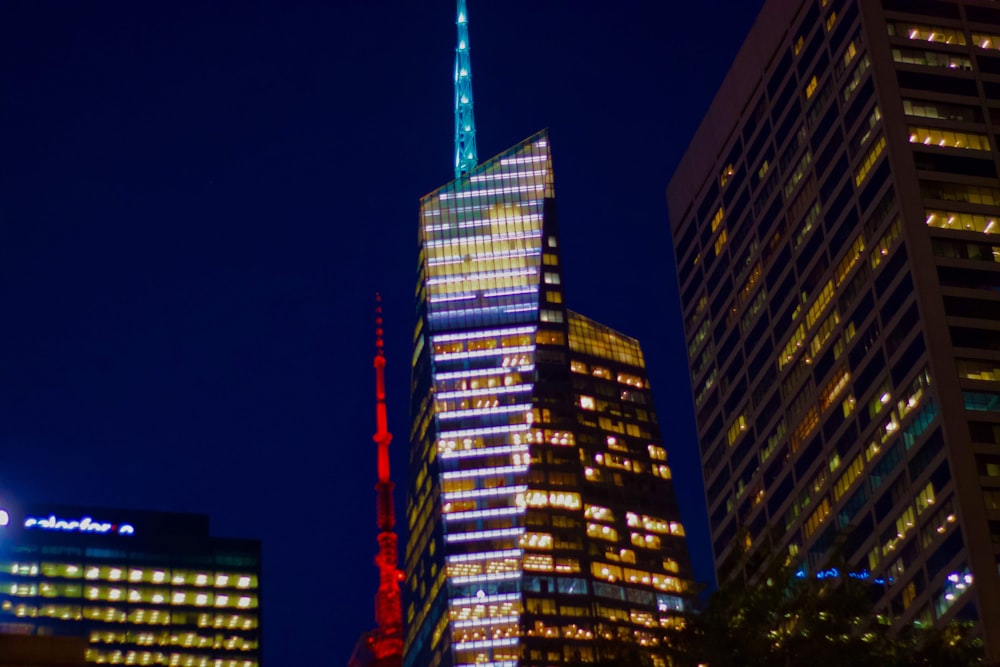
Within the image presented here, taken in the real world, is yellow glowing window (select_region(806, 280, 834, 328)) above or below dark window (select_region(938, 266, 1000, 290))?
above

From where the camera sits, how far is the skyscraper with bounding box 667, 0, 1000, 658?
516 feet

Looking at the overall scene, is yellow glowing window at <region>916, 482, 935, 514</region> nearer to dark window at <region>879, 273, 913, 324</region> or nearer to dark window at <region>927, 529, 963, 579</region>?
dark window at <region>927, 529, 963, 579</region>

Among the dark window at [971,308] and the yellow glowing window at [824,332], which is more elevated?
the yellow glowing window at [824,332]

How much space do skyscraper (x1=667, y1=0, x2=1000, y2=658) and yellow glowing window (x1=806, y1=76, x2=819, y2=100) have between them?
262 millimetres

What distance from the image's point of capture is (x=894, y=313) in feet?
558

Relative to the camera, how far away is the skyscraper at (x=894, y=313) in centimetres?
15725

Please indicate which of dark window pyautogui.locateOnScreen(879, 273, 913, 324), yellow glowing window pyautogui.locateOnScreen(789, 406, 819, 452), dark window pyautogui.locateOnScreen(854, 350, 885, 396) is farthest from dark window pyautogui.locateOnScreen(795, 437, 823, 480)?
dark window pyautogui.locateOnScreen(879, 273, 913, 324)

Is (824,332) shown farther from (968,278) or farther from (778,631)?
(778,631)

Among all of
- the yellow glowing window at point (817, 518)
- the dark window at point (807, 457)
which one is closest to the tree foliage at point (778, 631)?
the yellow glowing window at point (817, 518)

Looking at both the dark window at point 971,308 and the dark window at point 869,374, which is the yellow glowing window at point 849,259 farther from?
the dark window at point 971,308

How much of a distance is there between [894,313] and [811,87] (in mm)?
36522

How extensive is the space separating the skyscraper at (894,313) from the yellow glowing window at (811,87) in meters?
0.26

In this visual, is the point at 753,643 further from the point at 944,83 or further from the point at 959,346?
the point at 944,83

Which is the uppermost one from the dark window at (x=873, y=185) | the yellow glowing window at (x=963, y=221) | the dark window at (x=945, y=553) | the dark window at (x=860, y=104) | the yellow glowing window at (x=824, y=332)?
the dark window at (x=860, y=104)
